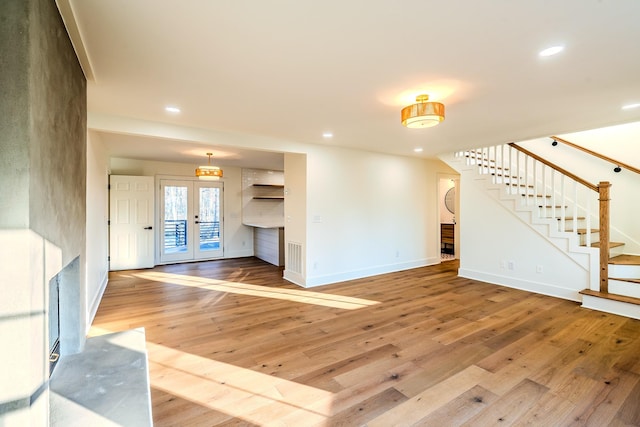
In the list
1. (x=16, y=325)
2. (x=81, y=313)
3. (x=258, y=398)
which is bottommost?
(x=258, y=398)

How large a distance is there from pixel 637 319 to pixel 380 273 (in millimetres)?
3389

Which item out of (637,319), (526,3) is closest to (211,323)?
(526,3)

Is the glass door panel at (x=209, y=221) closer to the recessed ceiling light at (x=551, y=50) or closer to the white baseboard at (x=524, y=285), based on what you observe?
the white baseboard at (x=524, y=285)

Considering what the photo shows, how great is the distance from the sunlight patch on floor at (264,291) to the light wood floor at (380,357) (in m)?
0.04

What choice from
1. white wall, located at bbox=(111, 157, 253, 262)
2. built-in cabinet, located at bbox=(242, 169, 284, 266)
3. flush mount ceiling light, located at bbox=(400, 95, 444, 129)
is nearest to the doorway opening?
built-in cabinet, located at bbox=(242, 169, 284, 266)

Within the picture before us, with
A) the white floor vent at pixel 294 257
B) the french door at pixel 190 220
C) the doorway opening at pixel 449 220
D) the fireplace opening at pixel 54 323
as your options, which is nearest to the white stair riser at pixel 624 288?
the doorway opening at pixel 449 220

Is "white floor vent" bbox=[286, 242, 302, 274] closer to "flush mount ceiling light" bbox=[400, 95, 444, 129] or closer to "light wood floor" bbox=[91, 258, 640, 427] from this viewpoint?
"light wood floor" bbox=[91, 258, 640, 427]

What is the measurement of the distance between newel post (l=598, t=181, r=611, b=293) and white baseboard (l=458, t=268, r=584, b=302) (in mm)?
313

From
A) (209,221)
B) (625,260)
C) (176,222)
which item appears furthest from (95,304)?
(625,260)

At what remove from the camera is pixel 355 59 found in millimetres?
2066

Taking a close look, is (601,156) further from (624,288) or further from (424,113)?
(424,113)

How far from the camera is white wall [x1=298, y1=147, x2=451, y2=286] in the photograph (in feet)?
16.1

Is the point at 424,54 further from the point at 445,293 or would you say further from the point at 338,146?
the point at 445,293

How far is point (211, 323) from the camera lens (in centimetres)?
327
